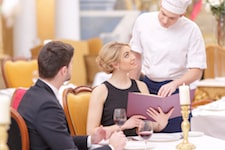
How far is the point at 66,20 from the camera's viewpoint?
31.7ft

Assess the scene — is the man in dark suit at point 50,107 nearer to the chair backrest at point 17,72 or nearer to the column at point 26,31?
the chair backrest at point 17,72

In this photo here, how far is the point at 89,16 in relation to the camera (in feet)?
36.7

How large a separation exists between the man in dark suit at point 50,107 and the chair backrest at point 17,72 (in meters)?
4.01

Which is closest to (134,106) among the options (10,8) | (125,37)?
(10,8)

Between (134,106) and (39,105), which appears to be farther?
(134,106)

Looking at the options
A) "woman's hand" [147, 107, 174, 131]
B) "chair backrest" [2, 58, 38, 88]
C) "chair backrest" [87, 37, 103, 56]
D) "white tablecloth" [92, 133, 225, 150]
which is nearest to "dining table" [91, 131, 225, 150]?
"white tablecloth" [92, 133, 225, 150]

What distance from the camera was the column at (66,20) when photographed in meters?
9.65

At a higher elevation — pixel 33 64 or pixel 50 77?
pixel 50 77

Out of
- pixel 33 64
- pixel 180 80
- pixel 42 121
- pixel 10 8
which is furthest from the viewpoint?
pixel 33 64

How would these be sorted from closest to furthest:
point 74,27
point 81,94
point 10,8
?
point 10,8 → point 81,94 → point 74,27

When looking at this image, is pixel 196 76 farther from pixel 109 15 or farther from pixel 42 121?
pixel 109 15

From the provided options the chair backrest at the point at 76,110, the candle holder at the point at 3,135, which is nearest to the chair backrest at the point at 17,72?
the chair backrest at the point at 76,110

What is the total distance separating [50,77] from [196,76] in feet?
4.75

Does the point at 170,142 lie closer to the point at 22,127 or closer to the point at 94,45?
the point at 22,127
